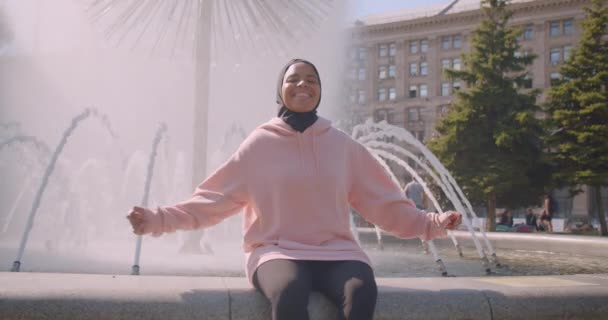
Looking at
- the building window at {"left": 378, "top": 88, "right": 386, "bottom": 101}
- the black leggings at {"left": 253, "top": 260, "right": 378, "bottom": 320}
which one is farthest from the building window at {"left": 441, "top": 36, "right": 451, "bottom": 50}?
the black leggings at {"left": 253, "top": 260, "right": 378, "bottom": 320}

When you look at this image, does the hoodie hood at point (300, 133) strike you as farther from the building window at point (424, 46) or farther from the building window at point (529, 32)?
the building window at point (424, 46)

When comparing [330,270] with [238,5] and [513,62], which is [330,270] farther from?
[513,62]

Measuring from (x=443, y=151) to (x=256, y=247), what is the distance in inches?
968

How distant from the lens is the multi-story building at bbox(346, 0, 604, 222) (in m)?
51.7

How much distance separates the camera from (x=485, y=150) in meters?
26.8

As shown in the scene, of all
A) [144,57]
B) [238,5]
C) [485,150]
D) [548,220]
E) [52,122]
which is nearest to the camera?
[238,5]

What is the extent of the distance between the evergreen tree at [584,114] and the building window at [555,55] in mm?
27421

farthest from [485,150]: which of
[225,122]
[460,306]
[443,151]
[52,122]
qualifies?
[460,306]

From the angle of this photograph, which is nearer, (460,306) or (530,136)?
(460,306)

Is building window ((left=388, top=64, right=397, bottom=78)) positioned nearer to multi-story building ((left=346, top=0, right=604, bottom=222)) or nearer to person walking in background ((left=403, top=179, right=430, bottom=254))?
multi-story building ((left=346, top=0, right=604, bottom=222))

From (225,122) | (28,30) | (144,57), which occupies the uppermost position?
(28,30)

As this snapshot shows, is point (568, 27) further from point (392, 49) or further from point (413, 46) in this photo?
point (392, 49)

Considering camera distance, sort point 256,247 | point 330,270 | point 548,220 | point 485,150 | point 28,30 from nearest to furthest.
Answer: point 330,270 → point 256,247 → point 28,30 → point 548,220 → point 485,150

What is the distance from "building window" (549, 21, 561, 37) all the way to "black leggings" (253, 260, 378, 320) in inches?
2139
